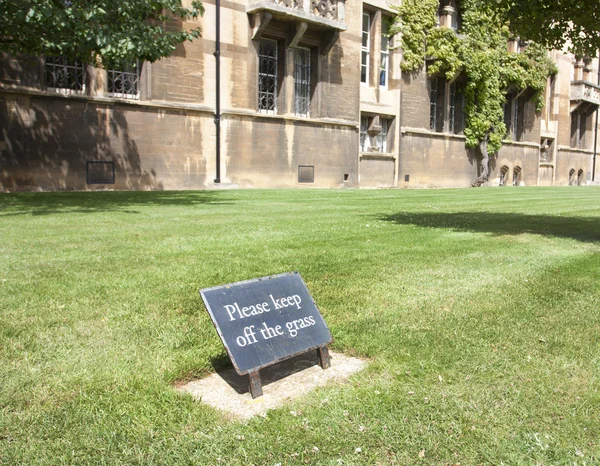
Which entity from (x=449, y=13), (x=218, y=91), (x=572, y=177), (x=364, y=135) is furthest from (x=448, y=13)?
(x=572, y=177)

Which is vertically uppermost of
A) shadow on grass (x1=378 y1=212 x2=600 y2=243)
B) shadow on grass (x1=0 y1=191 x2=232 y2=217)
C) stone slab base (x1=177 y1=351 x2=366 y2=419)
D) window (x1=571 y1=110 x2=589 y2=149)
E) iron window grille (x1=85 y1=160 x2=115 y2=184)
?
window (x1=571 y1=110 x2=589 y2=149)

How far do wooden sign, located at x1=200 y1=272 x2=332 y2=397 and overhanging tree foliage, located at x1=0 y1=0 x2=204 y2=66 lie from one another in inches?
366

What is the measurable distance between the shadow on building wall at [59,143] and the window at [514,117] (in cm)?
2508

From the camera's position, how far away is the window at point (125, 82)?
60.6ft

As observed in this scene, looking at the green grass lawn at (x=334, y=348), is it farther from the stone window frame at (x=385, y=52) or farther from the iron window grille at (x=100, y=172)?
the stone window frame at (x=385, y=52)

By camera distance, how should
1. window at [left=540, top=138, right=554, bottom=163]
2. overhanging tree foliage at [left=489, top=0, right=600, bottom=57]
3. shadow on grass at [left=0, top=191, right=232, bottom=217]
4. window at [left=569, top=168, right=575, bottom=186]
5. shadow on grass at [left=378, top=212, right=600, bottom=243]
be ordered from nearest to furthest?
1. overhanging tree foliage at [left=489, top=0, right=600, bottom=57]
2. shadow on grass at [left=378, top=212, right=600, bottom=243]
3. shadow on grass at [left=0, top=191, right=232, bottom=217]
4. window at [left=540, top=138, right=554, bottom=163]
5. window at [left=569, top=168, right=575, bottom=186]

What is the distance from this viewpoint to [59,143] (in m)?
17.2

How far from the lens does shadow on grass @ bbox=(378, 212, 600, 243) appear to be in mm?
8984

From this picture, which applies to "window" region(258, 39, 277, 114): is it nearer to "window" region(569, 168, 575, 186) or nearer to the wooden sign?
the wooden sign

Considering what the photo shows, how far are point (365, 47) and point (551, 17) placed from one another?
18105 mm

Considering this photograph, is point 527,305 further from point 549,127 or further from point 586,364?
point 549,127

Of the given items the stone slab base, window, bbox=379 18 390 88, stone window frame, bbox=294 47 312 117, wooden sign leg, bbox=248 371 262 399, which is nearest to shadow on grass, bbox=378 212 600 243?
the stone slab base

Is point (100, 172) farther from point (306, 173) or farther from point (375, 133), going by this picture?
point (375, 133)

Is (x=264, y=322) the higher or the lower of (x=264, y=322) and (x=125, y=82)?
the lower
